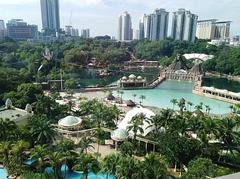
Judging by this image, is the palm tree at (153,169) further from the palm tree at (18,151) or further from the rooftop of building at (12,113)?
the rooftop of building at (12,113)

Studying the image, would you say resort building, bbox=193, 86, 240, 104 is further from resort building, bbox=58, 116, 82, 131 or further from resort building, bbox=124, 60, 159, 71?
resort building, bbox=124, 60, 159, 71

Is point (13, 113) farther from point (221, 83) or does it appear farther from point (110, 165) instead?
point (221, 83)

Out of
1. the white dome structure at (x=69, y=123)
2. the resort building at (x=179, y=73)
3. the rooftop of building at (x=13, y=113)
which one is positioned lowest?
the white dome structure at (x=69, y=123)

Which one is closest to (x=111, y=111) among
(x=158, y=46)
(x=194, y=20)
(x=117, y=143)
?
(x=117, y=143)

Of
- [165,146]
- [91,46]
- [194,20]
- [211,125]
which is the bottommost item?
[165,146]

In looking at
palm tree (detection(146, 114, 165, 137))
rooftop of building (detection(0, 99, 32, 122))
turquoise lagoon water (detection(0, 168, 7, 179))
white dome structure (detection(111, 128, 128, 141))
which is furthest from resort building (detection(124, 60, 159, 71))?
turquoise lagoon water (detection(0, 168, 7, 179))

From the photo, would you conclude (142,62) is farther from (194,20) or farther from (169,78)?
(194,20)

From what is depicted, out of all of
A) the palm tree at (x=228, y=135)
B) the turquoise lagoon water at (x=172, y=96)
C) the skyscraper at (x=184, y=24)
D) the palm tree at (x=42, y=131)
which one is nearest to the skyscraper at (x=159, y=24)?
the skyscraper at (x=184, y=24)

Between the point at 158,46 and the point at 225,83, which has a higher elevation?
the point at 158,46
